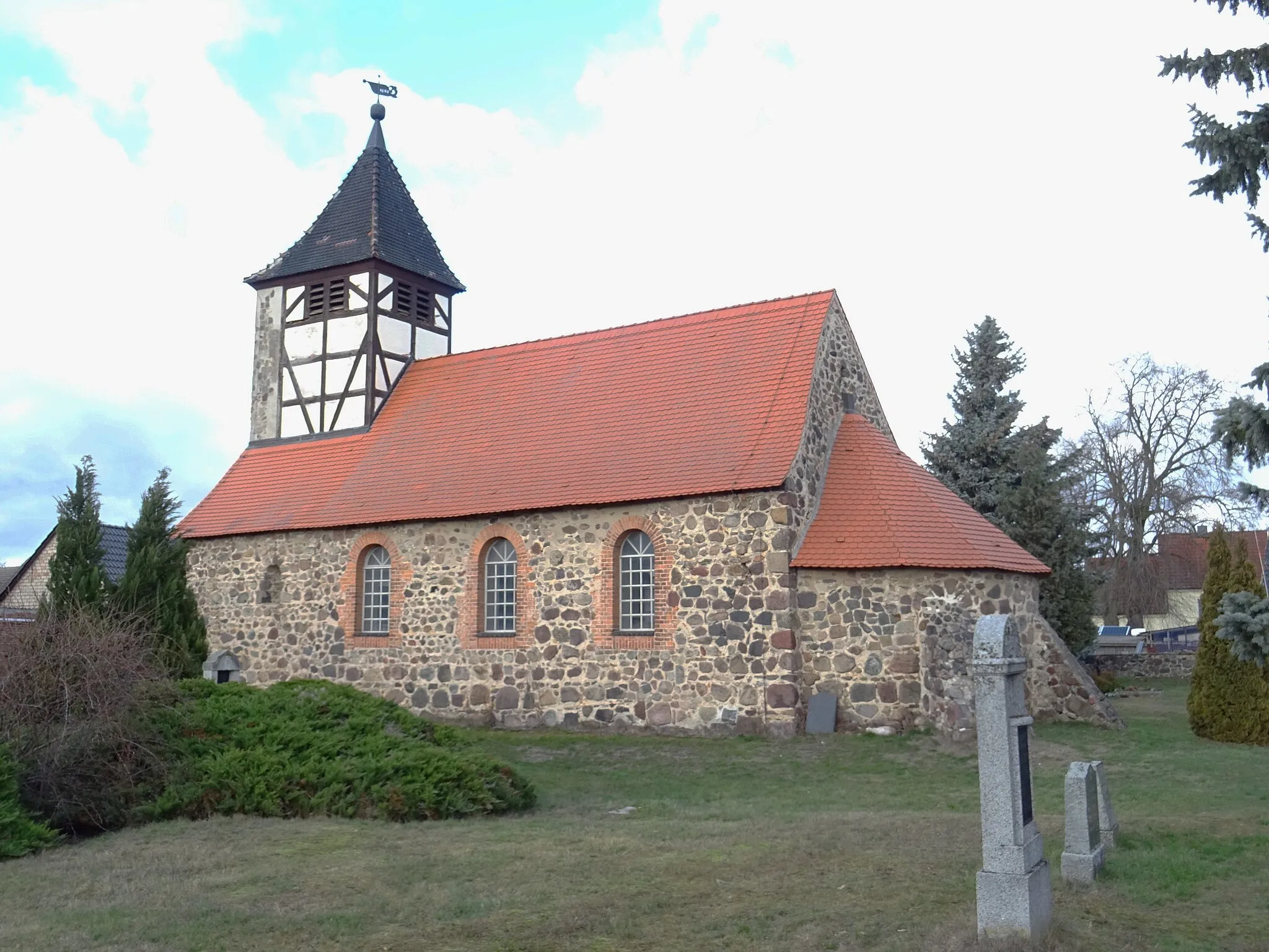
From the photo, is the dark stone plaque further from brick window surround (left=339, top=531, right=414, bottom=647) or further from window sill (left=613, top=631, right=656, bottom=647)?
brick window surround (left=339, top=531, right=414, bottom=647)

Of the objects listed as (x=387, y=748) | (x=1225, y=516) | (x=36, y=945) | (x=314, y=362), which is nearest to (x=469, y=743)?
(x=387, y=748)

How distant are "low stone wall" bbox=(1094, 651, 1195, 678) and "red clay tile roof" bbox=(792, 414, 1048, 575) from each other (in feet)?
51.2

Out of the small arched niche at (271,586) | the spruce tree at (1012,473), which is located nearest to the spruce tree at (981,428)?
the spruce tree at (1012,473)

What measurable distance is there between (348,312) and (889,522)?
12616 millimetres

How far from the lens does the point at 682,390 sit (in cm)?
1869

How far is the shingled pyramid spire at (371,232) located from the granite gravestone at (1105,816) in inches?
715

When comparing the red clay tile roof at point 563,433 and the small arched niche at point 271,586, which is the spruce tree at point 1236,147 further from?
the small arched niche at point 271,586

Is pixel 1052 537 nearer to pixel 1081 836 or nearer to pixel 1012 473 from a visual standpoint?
pixel 1012 473

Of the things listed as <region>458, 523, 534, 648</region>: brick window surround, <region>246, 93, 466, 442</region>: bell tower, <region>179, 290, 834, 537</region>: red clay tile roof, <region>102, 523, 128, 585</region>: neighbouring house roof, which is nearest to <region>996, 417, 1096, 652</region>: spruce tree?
<region>179, 290, 834, 537</region>: red clay tile roof

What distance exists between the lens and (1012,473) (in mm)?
24594

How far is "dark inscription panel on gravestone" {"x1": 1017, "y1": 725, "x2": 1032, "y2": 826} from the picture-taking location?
642 centimetres

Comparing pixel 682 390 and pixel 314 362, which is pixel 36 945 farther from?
pixel 314 362

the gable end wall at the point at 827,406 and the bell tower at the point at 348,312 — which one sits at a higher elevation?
the bell tower at the point at 348,312

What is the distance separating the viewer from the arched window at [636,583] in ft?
55.7
